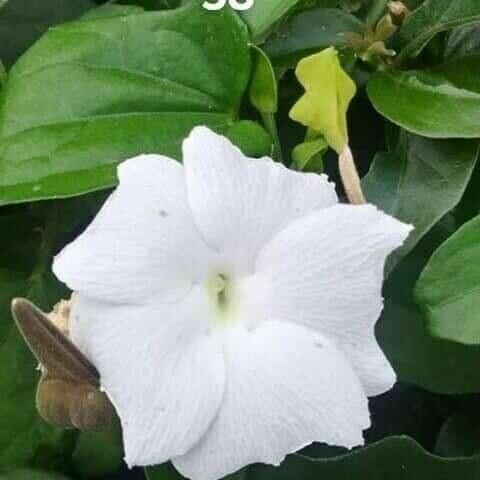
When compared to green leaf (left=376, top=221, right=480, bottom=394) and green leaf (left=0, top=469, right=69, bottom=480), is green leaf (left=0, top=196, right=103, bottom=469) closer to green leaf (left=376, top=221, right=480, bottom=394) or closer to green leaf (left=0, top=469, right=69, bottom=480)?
green leaf (left=0, top=469, right=69, bottom=480)

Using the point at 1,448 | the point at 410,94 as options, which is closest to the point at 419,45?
the point at 410,94

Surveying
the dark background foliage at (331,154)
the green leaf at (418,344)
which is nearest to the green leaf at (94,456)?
the dark background foliage at (331,154)

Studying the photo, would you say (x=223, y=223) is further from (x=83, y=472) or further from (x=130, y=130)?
(x=83, y=472)

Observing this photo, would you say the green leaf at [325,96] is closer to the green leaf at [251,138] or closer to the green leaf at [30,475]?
the green leaf at [251,138]

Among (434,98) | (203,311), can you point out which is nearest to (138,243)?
(203,311)

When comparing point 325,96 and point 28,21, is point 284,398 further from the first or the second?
point 28,21

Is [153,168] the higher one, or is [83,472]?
[153,168]

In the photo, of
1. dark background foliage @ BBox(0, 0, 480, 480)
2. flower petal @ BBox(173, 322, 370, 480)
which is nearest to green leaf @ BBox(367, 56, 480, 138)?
dark background foliage @ BBox(0, 0, 480, 480)
